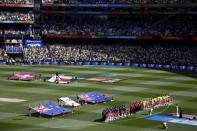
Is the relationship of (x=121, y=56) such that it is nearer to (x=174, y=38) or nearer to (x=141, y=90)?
(x=174, y=38)

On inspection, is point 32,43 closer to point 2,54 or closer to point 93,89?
point 2,54

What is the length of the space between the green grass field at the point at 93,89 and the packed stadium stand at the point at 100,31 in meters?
10.5

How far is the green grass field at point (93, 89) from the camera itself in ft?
142

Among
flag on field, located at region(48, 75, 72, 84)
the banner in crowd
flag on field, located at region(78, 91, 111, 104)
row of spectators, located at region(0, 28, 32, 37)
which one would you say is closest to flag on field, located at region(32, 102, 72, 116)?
flag on field, located at region(78, 91, 111, 104)

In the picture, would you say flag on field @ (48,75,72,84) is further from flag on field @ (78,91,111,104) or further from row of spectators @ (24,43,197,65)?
row of spectators @ (24,43,197,65)

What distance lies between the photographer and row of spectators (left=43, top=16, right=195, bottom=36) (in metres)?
107

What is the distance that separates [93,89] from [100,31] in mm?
47338

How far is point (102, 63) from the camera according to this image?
4040 inches

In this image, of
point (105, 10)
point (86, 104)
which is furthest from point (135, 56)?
point (86, 104)

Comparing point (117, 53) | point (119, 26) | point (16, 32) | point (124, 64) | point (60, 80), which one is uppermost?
point (119, 26)

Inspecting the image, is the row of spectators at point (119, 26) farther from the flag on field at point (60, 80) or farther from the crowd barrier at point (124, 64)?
the flag on field at point (60, 80)

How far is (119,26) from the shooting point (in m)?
112

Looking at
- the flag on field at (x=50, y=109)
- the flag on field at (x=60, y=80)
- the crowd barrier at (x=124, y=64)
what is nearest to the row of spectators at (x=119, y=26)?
the crowd barrier at (x=124, y=64)

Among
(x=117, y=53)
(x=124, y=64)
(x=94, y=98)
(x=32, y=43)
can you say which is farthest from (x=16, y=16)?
(x=94, y=98)
